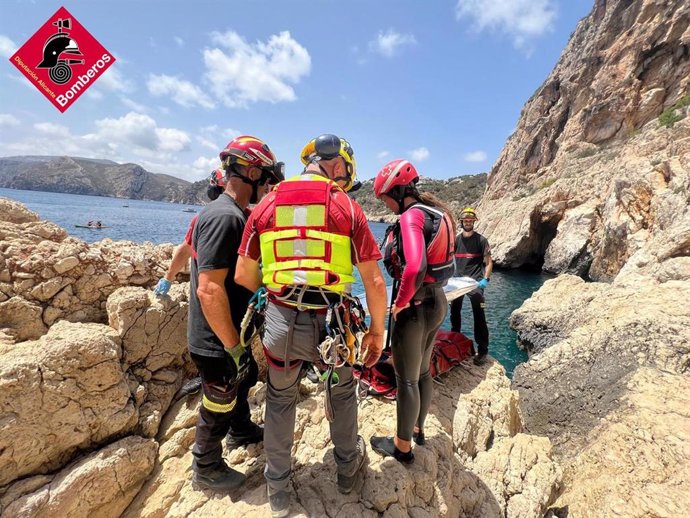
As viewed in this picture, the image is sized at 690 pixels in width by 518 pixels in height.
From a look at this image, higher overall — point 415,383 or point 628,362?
point 415,383

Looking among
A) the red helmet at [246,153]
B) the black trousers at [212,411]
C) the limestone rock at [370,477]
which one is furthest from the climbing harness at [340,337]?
the red helmet at [246,153]

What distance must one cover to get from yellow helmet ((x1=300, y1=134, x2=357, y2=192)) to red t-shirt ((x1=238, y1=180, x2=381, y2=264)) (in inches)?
19.8

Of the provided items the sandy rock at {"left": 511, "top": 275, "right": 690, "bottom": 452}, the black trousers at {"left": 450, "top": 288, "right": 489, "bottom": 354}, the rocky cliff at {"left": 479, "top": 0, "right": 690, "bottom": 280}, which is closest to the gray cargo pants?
the black trousers at {"left": 450, "top": 288, "right": 489, "bottom": 354}

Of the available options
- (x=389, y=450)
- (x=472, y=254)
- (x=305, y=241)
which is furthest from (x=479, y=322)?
(x=305, y=241)

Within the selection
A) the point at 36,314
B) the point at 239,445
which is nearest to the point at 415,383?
the point at 239,445

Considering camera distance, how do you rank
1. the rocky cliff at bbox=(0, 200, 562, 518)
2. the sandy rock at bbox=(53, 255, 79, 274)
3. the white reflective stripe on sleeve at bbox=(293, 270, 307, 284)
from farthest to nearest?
the sandy rock at bbox=(53, 255, 79, 274) < the rocky cliff at bbox=(0, 200, 562, 518) < the white reflective stripe on sleeve at bbox=(293, 270, 307, 284)

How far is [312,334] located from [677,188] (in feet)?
61.5

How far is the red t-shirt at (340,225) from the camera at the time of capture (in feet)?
6.97

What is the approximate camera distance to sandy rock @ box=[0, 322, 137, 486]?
7.80 feet

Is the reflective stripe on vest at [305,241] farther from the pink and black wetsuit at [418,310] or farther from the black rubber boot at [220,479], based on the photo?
the black rubber boot at [220,479]

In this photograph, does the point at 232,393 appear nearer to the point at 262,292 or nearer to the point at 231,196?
the point at 262,292

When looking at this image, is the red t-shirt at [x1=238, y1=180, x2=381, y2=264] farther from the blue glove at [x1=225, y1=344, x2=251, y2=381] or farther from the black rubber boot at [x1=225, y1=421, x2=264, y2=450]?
the black rubber boot at [x1=225, y1=421, x2=264, y2=450]

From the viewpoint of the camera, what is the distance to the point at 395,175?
121 inches

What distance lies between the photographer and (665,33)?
31.1 meters
